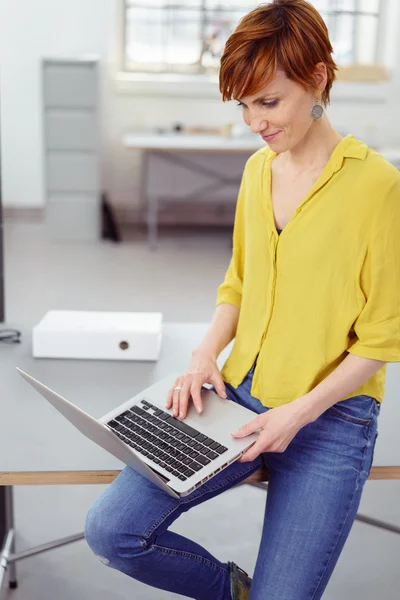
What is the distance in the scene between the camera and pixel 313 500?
1.31m

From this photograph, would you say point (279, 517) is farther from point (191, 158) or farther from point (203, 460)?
point (191, 158)

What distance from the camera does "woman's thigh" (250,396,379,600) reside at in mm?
1277

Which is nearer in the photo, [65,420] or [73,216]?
[65,420]

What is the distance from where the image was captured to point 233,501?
235 centimetres

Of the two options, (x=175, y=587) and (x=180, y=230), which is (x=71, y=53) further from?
(x=175, y=587)

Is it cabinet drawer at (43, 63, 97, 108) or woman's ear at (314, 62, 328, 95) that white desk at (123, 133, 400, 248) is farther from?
woman's ear at (314, 62, 328, 95)

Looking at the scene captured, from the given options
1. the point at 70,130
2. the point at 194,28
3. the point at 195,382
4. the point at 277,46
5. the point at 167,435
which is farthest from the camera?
the point at 194,28

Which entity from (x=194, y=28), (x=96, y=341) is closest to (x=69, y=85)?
(x=194, y=28)

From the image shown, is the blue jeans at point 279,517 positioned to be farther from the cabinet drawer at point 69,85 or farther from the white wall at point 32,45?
the white wall at point 32,45

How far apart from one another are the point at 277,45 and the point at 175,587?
99 cm

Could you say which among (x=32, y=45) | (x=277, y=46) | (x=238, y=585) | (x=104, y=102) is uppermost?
(x=32, y=45)

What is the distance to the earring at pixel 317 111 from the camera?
1354 millimetres

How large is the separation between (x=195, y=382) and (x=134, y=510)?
0.88ft

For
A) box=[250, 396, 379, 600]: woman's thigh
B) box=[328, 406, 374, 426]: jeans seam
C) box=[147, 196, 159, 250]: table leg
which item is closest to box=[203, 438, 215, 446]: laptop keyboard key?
box=[250, 396, 379, 600]: woman's thigh
